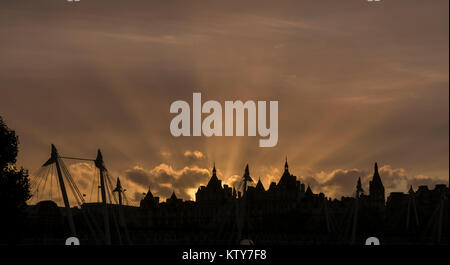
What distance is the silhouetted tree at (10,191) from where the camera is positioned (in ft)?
316

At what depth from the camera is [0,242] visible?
103 metres

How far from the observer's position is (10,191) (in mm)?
97938

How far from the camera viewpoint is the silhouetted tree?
9638 cm
